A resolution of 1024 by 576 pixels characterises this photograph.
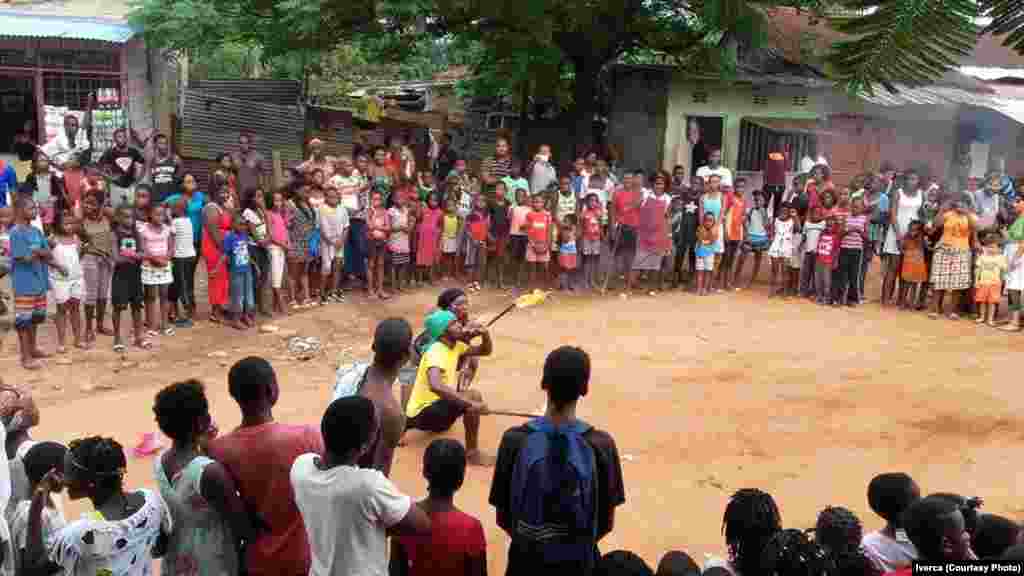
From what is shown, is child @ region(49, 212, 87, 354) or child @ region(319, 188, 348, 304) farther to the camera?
child @ region(319, 188, 348, 304)

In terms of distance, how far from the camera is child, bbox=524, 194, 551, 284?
38.4 ft

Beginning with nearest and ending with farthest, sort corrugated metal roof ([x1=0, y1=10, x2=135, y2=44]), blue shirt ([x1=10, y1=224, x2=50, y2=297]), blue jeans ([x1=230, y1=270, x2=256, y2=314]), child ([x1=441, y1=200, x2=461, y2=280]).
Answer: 1. blue shirt ([x1=10, y1=224, x2=50, y2=297])
2. blue jeans ([x1=230, y1=270, x2=256, y2=314])
3. child ([x1=441, y1=200, x2=461, y2=280])
4. corrugated metal roof ([x1=0, y1=10, x2=135, y2=44])


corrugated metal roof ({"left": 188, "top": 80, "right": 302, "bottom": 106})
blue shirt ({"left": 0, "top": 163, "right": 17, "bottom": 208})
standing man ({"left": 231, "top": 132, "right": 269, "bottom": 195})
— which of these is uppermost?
corrugated metal roof ({"left": 188, "top": 80, "right": 302, "bottom": 106})

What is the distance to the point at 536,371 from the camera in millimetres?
8672

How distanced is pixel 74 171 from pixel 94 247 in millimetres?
2118

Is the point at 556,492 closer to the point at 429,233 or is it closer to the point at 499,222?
the point at 429,233

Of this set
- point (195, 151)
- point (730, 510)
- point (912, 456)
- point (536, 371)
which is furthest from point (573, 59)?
point (730, 510)

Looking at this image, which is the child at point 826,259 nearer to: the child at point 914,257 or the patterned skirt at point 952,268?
the child at point 914,257

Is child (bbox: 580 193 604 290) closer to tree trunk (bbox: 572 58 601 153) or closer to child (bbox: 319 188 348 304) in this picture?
child (bbox: 319 188 348 304)

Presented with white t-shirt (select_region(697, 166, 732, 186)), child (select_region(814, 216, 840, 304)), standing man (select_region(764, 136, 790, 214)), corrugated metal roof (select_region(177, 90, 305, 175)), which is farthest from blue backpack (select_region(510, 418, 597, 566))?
corrugated metal roof (select_region(177, 90, 305, 175))

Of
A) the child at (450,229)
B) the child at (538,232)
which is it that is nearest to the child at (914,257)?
the child at (538,232)

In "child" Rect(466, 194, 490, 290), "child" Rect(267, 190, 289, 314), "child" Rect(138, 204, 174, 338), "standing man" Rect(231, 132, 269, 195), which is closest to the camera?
"child" Rect(138, 204, 174, 338)

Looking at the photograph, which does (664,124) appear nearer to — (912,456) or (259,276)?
(259,276)

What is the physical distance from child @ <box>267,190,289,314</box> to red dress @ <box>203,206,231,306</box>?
53 cm
